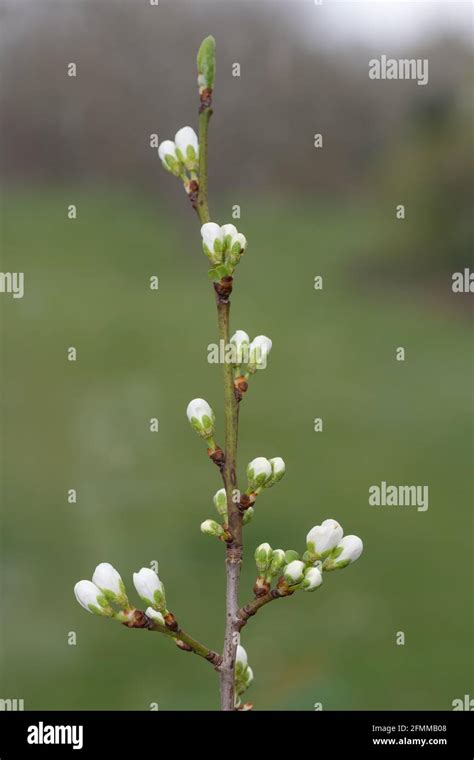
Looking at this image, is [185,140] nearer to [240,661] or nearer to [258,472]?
[258,472]

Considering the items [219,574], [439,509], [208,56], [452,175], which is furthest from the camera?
[452,175]

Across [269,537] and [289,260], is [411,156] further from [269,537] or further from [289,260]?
[269,537]

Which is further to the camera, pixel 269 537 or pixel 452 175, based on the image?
pixel 452 175

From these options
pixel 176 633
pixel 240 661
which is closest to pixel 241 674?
pixel 240 661

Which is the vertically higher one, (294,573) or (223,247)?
(223,247)

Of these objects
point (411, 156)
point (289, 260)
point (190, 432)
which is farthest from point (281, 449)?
point (411, 156)

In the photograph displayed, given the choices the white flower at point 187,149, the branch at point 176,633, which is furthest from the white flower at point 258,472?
the white flower at point 187,149

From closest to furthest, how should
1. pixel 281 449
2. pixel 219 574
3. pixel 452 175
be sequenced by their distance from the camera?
pixel 219 574
pixel 281 449
pixel 452 175

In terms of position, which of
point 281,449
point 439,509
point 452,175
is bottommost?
point 439,509
